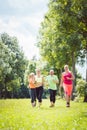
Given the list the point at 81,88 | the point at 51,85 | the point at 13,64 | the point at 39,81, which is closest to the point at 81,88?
the point at 81,88

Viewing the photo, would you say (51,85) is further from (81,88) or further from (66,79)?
(81,88)

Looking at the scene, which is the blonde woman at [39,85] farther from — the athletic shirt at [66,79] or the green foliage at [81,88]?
the green foliage at [81,88]

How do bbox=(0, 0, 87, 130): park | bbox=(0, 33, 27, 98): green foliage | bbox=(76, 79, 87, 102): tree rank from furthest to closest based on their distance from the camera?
bbox=(0, 33, 27, 98): green foliage → bbox=(76, 79, 87, 102): tree → bbox=(0, 0, 87, 130): park

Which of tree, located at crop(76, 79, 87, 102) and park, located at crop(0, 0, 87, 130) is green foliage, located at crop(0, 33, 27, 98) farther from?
tree, located at crop(76, 79, 87, 102)

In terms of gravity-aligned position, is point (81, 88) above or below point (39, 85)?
above

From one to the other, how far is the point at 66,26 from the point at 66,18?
0.94 m

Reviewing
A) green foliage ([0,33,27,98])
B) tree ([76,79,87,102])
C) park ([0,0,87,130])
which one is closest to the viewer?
park ([0,0,87,130])

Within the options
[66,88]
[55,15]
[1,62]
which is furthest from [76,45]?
[1,62]

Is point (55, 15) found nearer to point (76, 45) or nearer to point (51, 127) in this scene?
point (76, 45)

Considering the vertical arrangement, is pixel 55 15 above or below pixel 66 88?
above

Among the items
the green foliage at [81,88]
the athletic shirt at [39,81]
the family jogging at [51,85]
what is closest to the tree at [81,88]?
the green foliage at [81,88]

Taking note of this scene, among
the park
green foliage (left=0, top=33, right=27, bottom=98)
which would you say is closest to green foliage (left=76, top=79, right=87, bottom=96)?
the park

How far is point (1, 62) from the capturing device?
7044 centimetres

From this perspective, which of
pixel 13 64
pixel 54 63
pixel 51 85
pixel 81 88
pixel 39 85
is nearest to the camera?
pixel 39 85
